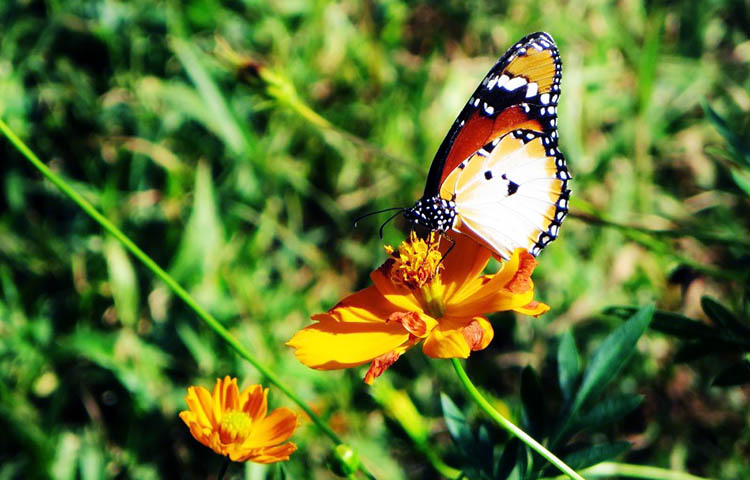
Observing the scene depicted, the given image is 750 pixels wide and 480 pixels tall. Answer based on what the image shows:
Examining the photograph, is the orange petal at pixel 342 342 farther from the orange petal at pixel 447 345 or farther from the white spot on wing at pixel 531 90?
the white spot on wing at pixel 531 90

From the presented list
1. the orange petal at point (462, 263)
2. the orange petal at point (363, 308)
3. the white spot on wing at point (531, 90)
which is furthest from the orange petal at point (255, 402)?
the white spot on wing at point (531, 90)

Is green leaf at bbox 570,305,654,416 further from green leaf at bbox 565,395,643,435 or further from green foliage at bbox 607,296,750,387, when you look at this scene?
green foliage at bbox 607,296,750,387

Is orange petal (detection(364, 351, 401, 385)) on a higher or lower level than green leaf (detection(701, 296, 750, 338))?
lower

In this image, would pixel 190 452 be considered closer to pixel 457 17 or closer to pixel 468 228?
pixel 468 228

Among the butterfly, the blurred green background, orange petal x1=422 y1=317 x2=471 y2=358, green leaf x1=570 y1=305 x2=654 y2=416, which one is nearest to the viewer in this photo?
orange petal x1=422 y1=317 x2=471 y2=358

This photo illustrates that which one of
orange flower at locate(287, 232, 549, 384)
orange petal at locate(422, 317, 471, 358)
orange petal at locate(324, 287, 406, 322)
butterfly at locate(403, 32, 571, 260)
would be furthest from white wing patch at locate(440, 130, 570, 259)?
orange petal at locate(422, 317, 471, 358)

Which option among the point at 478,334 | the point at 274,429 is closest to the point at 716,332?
the point at 478,334

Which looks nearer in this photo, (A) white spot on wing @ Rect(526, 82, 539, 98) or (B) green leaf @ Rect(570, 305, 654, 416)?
(B) green leaf @ Rect(570, 305, 654, 416)

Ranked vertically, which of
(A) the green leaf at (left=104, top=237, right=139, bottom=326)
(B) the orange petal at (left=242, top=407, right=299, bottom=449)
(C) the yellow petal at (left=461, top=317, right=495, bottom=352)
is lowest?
(A) the green leaf at (left=104, top=237, right=139, bottom=326)
